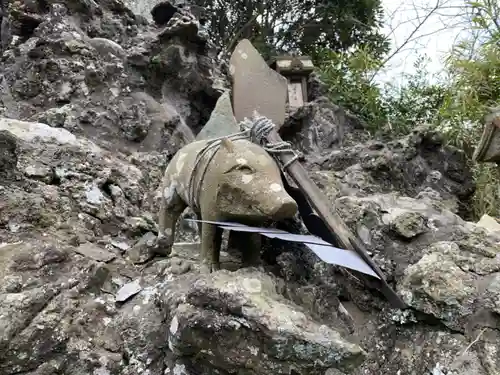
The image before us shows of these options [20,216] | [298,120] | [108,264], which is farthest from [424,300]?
[298,120]

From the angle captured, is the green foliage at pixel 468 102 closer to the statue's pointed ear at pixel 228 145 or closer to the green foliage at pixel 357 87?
the green foliage at pixel 357 87

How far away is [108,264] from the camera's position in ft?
6.15

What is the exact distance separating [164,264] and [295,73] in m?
2.62

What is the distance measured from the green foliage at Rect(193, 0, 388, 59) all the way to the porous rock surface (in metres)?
3.06

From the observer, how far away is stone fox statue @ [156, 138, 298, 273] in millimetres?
1505

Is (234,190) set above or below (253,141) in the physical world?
below

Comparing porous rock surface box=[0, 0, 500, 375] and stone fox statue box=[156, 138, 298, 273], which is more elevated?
stone fox statue box=[156, 138, 298, 273]

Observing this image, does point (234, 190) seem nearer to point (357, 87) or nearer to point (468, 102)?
point (468, 102)

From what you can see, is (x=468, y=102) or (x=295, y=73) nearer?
(x=468, y=102)

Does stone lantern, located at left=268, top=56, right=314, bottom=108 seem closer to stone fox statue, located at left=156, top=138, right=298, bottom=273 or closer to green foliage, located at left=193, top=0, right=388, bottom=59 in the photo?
green foliage, located at left=193, top=0, right=388, bottom=59

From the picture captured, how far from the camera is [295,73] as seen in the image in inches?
159

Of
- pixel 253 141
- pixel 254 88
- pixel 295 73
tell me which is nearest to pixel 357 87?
pixel 295 73

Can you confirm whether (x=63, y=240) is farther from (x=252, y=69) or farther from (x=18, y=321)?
(x=252, y=69)

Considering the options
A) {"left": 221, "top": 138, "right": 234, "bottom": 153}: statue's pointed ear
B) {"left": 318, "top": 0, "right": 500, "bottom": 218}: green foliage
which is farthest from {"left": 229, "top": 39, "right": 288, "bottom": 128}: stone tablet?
{"left": 318, "top": 0, "right": 500, "bottom": 218}: green foliage
